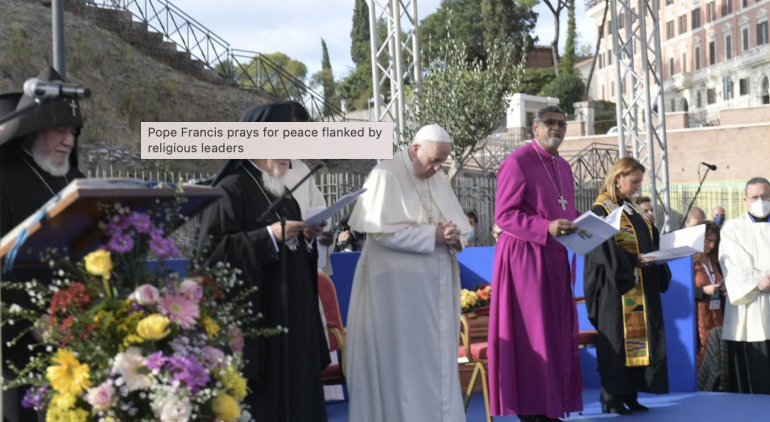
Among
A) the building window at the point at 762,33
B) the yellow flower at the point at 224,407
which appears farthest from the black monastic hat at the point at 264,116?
the building window at the point at 762,33

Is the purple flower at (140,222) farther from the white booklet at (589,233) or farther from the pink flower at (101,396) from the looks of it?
the white booklet at (589,233)

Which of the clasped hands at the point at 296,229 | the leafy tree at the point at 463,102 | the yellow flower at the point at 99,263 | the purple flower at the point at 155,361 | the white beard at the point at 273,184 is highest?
the leafy tree at the point at 463,102

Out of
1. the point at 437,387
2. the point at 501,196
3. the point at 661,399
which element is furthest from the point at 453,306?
the point at 661,399

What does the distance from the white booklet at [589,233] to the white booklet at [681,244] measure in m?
1.03

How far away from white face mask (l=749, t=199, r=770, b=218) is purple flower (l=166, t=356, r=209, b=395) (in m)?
6.94

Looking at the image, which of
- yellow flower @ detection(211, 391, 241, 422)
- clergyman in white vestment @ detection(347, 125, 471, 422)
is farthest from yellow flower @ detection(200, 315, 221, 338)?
clergyman in white vestment @ detection(347, 125, 471, 422)

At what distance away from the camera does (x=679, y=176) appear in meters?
46.4

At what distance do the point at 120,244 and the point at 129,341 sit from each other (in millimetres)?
373

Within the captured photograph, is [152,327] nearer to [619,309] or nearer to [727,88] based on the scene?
[619,309]

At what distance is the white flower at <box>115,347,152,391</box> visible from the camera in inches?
148

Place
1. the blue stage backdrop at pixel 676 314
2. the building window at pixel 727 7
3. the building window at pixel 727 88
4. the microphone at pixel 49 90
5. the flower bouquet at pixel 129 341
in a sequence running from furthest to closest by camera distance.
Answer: the building window at pixel 727 7 < the building window at pixel 727 88 < the blue stage backdrop at pixel 676 314 < the flower bouquet at pixel 129 341 < the microphone at pixel 49 90

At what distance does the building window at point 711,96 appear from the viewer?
73500 millimetres

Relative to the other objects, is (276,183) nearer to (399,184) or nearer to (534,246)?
(399,184)
